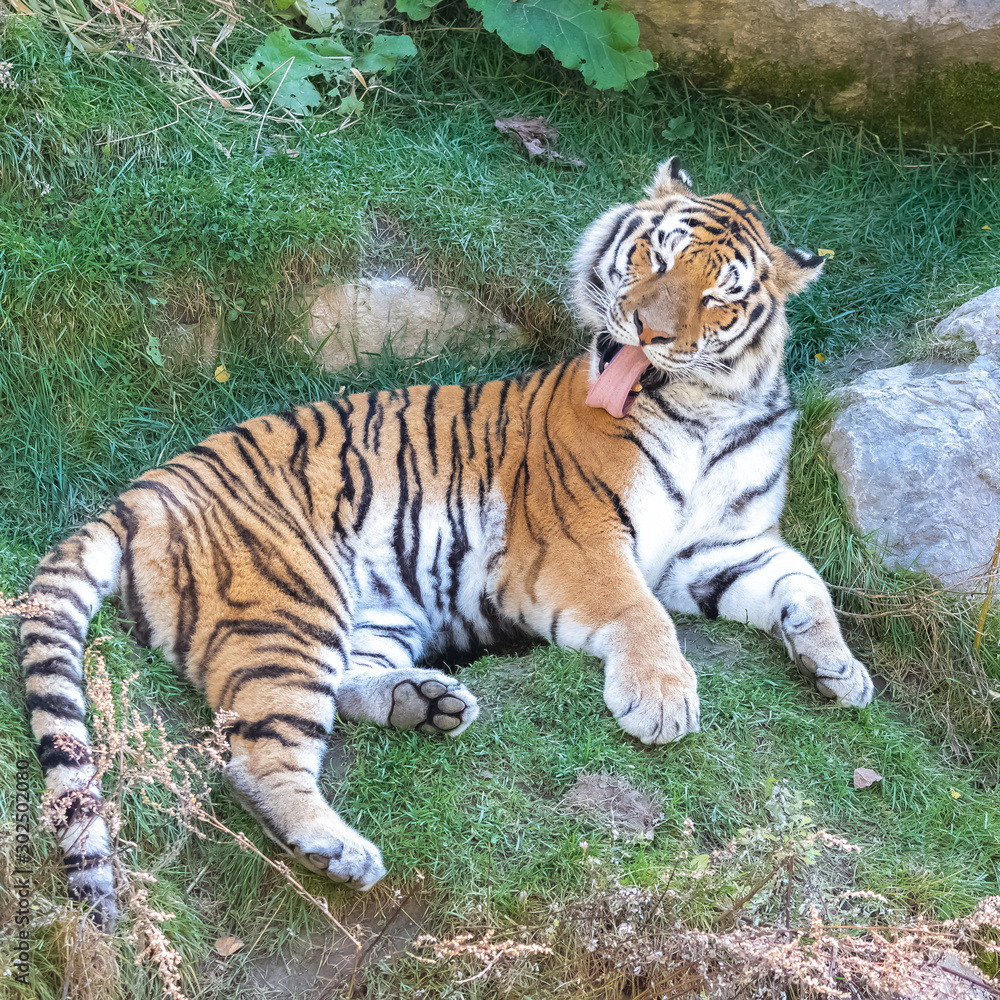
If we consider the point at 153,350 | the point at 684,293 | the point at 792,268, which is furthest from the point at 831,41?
the point at 153,350

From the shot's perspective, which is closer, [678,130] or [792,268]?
[792,268]

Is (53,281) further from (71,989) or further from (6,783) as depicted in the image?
(71,989)

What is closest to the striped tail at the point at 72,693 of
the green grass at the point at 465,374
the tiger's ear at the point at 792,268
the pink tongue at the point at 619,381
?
the green grass at the point at 465,374

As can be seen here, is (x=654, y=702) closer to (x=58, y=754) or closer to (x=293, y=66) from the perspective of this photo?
(x=58, y=754)

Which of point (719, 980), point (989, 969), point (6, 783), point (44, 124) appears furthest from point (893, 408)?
point (44, 124)

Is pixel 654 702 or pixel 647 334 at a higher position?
pixel 647 334

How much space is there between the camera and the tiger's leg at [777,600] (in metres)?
3.44

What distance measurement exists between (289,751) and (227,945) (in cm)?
57

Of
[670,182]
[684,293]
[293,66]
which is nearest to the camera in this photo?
[684,293]

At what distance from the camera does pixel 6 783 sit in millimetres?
2709

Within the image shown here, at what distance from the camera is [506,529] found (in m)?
3.78

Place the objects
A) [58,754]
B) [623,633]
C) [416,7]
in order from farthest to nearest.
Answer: [416,7] → [623,633] → [58,754]

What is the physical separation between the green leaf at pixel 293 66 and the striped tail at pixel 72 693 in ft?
9.04

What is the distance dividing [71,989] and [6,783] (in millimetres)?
652
